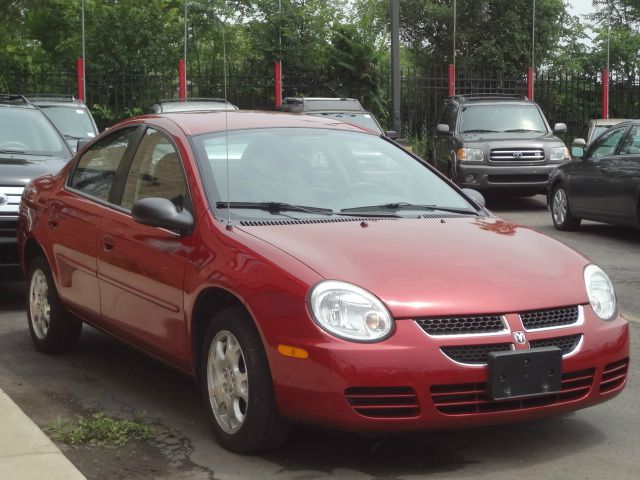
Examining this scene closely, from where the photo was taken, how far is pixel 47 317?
23.5 feet

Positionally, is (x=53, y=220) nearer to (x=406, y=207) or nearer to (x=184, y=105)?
(x=406, y=207)

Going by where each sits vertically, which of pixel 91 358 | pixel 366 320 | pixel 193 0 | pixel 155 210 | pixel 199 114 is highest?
pixel 193 0

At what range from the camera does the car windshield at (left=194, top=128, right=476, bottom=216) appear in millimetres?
5605

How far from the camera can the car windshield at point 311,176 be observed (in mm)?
5605

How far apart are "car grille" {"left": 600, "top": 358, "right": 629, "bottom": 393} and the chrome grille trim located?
0.92 ft

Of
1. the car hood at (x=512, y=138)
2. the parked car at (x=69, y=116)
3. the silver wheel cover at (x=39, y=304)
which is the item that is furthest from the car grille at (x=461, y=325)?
the parked car at (x=69, y=116)

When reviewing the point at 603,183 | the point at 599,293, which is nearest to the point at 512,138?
the point at 603,183

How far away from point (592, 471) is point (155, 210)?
89.6 inches

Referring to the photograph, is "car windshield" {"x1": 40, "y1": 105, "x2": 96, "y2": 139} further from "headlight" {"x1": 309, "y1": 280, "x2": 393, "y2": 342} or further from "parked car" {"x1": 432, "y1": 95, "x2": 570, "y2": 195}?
"headlight" {"x1": 309, "y1": 280, "x2": 393, "y2": 342}

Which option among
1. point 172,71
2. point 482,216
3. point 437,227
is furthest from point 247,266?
point 172,71

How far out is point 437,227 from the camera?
5453 millimetres

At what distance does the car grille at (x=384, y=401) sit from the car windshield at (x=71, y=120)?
1494 cm

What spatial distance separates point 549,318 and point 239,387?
1.32 meters

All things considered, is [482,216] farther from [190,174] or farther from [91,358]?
[91,358]
